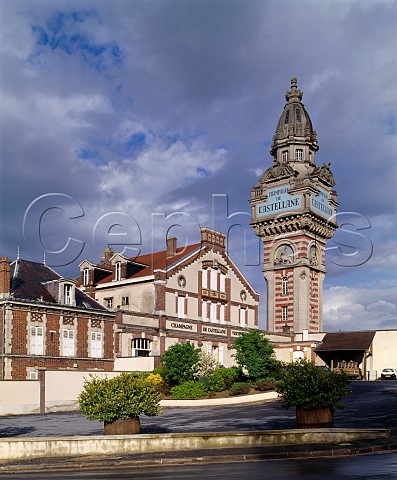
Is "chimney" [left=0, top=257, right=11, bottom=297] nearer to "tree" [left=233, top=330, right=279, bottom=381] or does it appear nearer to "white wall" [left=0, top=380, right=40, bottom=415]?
"white wall" [left=0, top=380, right=40, bottom=415]

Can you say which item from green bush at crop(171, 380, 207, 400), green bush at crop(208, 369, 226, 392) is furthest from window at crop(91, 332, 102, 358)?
green bush at crop(208, 369, 226, 392)

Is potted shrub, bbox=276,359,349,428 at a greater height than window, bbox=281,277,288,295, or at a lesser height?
lesser

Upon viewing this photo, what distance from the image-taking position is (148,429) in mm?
25594

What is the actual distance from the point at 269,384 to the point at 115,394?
23.1m

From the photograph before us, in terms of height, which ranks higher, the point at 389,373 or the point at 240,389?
the point at 240,389

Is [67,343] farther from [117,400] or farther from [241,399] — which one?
[117,400]

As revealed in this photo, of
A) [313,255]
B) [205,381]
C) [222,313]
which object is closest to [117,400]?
[205,381]

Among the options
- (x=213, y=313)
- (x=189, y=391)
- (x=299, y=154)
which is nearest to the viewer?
(x=189, y=391)

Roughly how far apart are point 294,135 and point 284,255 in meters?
14.7

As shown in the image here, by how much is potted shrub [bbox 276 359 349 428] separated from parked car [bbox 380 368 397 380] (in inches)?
1413

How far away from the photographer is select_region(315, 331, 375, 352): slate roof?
194 ft

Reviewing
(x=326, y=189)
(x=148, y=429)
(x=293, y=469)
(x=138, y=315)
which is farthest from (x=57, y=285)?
(x=326, y=189)

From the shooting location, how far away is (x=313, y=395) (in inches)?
875

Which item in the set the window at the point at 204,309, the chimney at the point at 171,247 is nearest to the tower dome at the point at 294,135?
the chimney at the point at 171,247
